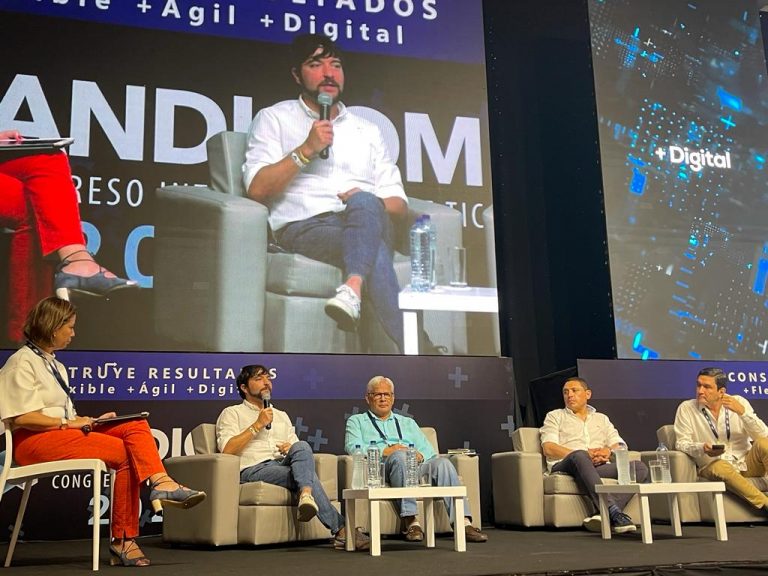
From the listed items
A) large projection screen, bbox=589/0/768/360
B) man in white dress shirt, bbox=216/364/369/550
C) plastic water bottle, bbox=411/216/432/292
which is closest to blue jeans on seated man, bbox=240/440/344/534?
man in white dress shirt, bbox=216/364/369/550

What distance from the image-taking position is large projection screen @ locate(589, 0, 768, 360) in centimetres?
578

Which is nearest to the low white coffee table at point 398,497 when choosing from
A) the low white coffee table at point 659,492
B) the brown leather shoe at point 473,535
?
the brown leather shoe at point 473,535

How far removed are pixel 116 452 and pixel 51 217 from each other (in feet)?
7.80

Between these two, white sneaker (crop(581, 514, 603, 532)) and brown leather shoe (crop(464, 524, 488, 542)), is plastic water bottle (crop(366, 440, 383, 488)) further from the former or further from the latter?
white sneaker (crop(581, 514, 603, 532))

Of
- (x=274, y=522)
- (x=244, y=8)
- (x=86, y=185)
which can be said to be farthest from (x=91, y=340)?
(x=244, y=8)

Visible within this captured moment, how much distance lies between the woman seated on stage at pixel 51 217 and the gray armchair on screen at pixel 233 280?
1.01 feet

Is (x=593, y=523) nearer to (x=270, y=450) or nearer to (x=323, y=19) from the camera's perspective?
(x=270, y=450)

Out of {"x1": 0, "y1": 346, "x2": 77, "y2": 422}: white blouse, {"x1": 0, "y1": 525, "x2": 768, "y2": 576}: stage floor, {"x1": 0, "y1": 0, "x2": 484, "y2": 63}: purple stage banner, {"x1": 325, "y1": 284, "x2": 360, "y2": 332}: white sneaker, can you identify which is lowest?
{"x1": 0, "y1": 525, "x2": 768, "y2": 576}: stage floor

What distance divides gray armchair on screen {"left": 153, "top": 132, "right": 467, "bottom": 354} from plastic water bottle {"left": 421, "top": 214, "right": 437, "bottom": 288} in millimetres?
270

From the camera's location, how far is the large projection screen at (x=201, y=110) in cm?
520

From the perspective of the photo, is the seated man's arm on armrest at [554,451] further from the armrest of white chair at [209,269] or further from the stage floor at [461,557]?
the armrest of white chair at [209,269]

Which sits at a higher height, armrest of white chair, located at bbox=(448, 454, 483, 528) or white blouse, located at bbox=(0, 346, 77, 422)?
white blouse, located at bbox=(0, 346, 77, 422)

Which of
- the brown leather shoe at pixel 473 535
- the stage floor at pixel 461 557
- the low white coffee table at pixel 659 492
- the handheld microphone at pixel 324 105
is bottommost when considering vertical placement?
the stage floor at pixel 461 557

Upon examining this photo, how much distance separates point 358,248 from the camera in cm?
554
